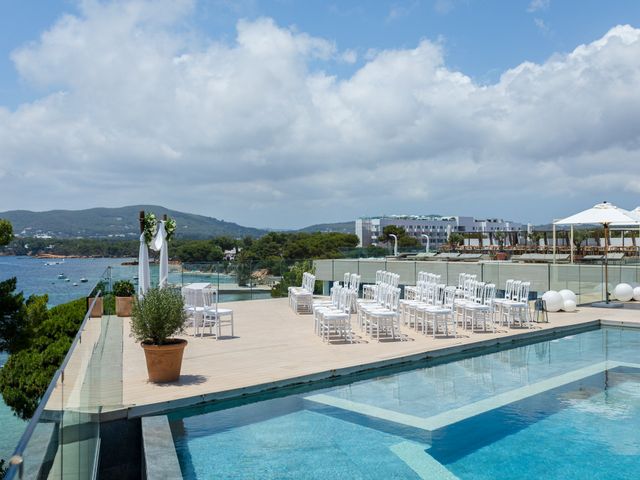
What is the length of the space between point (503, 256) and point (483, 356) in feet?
60.4

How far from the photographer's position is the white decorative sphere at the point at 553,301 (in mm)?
14555

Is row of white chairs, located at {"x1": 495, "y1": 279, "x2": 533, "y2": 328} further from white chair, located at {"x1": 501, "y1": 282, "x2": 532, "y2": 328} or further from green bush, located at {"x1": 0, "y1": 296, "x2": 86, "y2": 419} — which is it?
green bush, located at {"x1": 0, "y1": 296, "x2": 86, "y2": 419}

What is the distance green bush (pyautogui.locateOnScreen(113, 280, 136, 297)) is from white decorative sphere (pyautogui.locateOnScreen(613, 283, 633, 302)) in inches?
530

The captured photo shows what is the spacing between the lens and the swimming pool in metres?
5.12

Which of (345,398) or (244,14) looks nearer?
(345,398)

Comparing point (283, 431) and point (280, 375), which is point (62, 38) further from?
point (283, 431)

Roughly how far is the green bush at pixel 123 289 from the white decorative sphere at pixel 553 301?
1064 centimetres

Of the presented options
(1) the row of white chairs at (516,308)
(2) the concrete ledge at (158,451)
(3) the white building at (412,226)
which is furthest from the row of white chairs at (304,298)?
(3) the white building at (412,226)

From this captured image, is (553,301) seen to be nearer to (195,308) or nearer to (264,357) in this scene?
(264,357)

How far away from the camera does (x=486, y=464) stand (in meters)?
5.29

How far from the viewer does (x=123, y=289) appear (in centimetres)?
1366

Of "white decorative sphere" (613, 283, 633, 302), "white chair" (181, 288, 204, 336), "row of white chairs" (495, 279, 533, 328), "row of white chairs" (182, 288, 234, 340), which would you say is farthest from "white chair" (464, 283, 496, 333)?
"white decorative sphere" (613, 283, 633, 302)

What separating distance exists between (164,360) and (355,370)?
267cm

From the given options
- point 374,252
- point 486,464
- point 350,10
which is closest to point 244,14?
point 350,10
